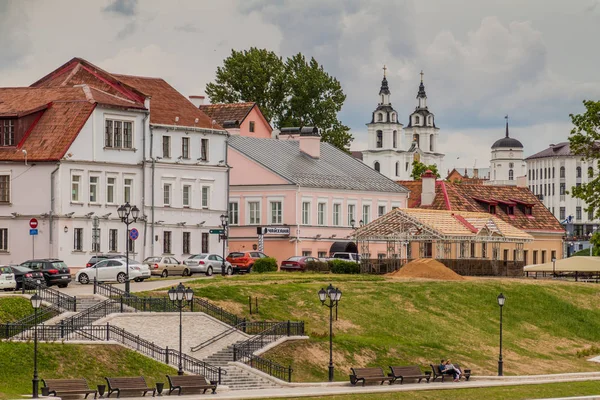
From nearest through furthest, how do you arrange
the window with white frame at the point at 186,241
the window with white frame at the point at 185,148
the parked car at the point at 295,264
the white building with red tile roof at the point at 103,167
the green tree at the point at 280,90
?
the white building with red tile roof at the point at 103,167 < the parked car at the point at 295,264 < the window with white frame at the point at 185,148 < the window with white frame at the point at 186,241 < the green tree at the point at 280,90

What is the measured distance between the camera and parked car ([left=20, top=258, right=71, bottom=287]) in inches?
2790

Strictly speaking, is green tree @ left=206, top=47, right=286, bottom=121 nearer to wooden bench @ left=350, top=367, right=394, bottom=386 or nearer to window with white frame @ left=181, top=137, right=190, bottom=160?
window with white frame @ left=181, top=137, right=190, bottom=160

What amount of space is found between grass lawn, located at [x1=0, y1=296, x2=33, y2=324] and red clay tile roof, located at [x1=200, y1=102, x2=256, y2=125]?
183 feet

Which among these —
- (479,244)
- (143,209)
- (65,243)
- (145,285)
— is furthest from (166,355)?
(479,244)

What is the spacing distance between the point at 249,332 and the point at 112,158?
26776mm

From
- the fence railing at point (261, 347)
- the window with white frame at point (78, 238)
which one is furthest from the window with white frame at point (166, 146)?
the fence railing at point (261, 347)

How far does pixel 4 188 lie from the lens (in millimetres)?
86500

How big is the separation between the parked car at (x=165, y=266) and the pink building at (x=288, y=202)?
16.4m

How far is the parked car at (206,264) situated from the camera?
87.1 meters

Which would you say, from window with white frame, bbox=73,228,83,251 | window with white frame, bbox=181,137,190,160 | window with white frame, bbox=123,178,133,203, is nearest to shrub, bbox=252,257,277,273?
window with white frame, bbox=123,178,133,203

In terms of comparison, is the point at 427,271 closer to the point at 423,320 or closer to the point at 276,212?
the point at 423,320

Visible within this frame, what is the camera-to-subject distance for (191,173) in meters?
95.7

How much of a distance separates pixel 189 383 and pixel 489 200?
68118 mm

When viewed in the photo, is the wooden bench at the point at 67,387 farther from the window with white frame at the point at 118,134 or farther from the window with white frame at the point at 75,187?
the window with white frame at the point at 118,134
